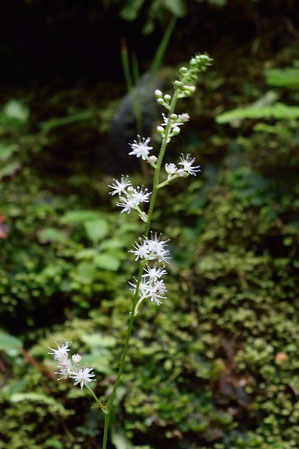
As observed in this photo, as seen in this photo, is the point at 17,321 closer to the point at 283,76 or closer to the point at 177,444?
the point at 177,444

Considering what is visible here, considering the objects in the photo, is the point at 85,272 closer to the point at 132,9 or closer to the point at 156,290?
the point at 156,290

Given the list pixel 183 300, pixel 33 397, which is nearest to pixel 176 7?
pixel 183 300

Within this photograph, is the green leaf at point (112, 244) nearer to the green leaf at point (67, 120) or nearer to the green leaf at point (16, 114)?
the green leaf at point (67, 120)

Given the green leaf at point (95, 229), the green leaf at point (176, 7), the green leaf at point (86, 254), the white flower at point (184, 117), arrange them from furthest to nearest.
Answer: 1. the green leaf at point (176, 7)
2. the green leaf at point (95, 229)
3. the green leaf at point (86, 254)
4. the white flower at point (184, 117)

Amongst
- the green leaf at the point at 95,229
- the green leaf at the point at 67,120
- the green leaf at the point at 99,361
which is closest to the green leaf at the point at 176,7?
the green leaf at the point at 67,120

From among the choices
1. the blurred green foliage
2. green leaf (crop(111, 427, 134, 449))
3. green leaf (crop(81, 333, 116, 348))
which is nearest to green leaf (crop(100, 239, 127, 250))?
the blurred green foliage

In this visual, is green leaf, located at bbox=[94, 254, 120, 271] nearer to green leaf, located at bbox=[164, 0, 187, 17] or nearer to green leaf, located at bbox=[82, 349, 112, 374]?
green leaf, located at bbox=[82, 349, 112, 374]
